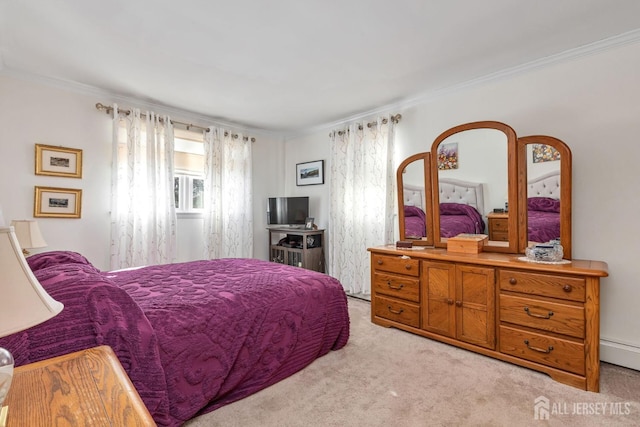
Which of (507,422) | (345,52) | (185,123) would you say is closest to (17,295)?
(507,422)

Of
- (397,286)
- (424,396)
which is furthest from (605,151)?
(424,396)

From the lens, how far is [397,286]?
296cm

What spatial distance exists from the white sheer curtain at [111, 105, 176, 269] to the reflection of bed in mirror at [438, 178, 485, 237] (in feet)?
9.99

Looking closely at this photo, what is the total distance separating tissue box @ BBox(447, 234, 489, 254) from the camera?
273cm

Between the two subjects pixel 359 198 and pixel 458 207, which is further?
pixel 359 198

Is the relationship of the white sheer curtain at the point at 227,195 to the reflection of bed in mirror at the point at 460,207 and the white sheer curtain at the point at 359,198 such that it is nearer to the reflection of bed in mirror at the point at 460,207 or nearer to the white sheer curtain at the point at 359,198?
the white sheer curtain at the point at 359,198

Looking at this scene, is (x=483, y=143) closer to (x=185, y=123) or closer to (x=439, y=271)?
(x=439, y=271)

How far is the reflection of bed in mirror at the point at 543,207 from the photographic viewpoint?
2.47 meters

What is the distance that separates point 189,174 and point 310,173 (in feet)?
5.67

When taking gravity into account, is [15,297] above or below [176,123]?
below

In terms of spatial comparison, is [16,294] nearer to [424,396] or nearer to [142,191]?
[424,396]

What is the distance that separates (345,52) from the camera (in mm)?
2535

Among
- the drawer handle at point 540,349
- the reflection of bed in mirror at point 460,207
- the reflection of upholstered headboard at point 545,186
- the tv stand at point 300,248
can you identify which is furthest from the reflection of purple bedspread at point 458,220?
the tv stand at point 300,248

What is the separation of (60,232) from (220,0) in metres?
2.73
